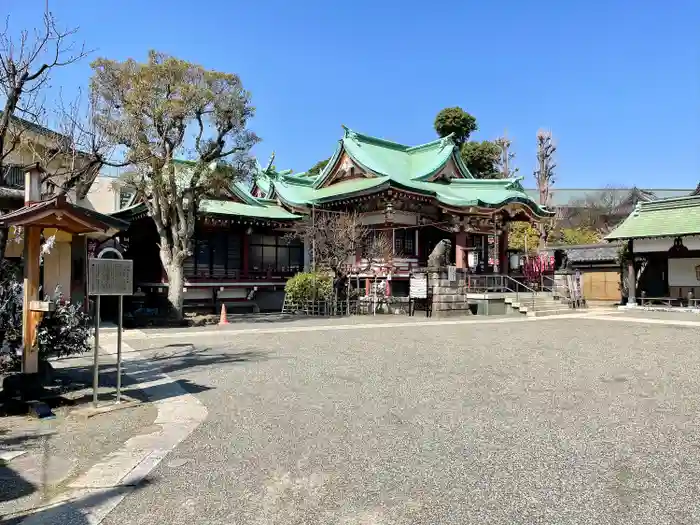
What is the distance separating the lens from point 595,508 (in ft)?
12.2

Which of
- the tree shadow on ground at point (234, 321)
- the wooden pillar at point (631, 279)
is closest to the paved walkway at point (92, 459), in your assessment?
the tree shadow on ground at point (234, 321)

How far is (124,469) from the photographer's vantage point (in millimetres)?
4684

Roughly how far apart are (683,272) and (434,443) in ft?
91.0

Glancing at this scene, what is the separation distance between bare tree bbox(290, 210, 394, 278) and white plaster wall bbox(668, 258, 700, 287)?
620 inches

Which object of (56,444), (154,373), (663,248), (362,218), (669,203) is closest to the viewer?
(56,444)

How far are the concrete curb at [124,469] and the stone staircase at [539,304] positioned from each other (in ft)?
59.2

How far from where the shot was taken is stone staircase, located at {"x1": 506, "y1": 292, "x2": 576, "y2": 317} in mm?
22719

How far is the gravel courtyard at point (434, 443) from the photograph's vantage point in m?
3.79

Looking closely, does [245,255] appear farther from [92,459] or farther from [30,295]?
[92,459]

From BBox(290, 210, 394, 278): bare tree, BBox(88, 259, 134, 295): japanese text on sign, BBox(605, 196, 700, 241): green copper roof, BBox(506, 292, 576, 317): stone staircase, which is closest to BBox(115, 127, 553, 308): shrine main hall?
BBox(290, 210, 394, 278): bare tree

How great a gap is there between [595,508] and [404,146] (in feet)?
91.3

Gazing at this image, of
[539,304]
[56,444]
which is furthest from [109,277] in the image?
[539,304]

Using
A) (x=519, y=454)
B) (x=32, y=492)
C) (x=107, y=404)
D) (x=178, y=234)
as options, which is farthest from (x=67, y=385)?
(x=178, y=234)

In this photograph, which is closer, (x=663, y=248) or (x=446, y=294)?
(x=446, y=294)
